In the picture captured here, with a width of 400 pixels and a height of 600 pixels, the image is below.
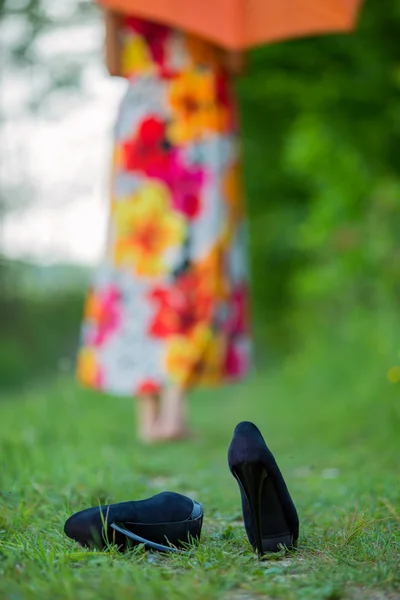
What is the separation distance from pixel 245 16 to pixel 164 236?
0.95 meters

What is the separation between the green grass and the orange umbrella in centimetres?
158

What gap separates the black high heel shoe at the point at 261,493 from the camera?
61.7 inches

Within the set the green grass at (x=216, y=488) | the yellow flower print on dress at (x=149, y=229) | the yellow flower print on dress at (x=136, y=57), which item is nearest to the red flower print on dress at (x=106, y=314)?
the yellow flower print on dress at (x=149, y=229)

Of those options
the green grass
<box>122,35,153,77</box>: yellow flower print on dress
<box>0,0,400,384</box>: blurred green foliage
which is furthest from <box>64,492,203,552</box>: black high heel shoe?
<box>0,0,400,384</box>: blurred green foliage

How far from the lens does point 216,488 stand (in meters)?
2.42

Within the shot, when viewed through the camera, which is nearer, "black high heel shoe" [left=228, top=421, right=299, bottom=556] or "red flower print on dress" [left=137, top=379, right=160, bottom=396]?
"black high heel shoe" [left=228, top=421, right=299, bottom=556]

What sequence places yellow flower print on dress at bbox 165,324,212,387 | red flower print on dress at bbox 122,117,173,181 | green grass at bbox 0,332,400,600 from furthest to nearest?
red flower print on dress at bbox 122,117,173,181 → yellow flower print on dress at bbox 165,324,212,387 → green grass at bbox 0,332,400,600

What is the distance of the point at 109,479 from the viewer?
2.40 m

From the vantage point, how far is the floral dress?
353 cm

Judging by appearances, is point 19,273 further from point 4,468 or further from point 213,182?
point 4,468

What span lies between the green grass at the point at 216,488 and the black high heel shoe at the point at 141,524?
38mm

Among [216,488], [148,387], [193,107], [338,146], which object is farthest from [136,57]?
[216,488]

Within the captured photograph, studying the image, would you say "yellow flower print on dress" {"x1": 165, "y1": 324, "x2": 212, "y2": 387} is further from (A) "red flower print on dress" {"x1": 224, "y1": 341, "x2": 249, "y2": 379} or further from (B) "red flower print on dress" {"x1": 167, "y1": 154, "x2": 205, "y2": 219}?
(B) "red flower print on dress" {"x1": 167, "y1": 154, "x2": 205, "y2": 219}

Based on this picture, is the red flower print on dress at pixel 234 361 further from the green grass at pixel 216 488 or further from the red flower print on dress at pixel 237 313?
the green grass at pixel 216 488
